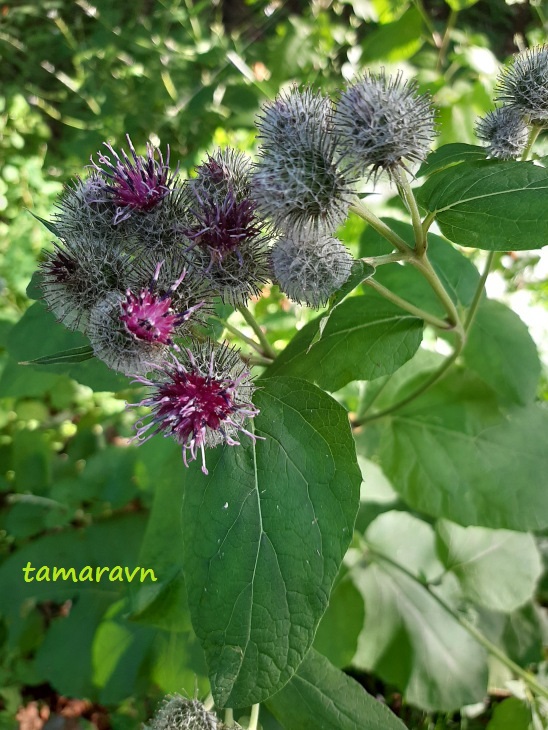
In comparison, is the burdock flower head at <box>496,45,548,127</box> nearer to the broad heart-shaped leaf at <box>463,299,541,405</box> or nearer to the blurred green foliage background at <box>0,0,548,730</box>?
the broad heart-shaped leaf at <box>463,299,541,405</box>

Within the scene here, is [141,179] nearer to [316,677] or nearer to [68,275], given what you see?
[68,275]

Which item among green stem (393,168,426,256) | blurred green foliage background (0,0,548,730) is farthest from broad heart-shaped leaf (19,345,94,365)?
green stem (393,168,426,256)

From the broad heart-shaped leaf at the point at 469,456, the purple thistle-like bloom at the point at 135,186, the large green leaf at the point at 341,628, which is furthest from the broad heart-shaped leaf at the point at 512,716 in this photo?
the purple thistle-like bloom at the point at 135,186

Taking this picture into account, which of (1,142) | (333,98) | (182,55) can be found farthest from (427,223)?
(1,142)

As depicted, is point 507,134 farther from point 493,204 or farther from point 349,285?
point 349,285

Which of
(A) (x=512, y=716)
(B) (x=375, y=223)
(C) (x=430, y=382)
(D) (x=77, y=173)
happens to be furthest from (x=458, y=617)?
(D) (x=77, y=173)

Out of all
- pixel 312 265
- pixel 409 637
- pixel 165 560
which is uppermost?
pixel 312 265
